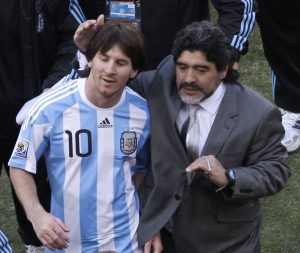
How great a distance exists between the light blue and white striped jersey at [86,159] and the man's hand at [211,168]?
1.07 ft

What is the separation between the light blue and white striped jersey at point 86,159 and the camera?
3.63 m

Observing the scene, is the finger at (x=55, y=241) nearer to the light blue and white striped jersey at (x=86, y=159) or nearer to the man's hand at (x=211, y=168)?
the light blue and white striped jersey at (x=86, y=159)

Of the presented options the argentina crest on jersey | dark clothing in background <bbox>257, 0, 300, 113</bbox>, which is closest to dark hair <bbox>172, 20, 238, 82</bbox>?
the argentina crest on jersey

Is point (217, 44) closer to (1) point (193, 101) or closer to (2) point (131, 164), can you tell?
(1) point (193, 101)

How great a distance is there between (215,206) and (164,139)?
355 millimetres

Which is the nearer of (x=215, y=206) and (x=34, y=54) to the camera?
(x=215, y=206)

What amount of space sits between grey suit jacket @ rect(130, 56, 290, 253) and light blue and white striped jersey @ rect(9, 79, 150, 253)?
0.13m

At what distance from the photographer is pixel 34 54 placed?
4.27 meters

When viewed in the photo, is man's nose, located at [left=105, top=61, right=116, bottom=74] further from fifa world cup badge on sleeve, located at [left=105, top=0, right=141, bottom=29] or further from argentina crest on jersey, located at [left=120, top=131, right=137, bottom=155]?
fifa world cup badge on sleeve, located at [left=105, top=0, right=141, bottom=29]

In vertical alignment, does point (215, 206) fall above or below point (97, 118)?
below

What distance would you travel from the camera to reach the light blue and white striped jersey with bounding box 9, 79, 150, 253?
363cm

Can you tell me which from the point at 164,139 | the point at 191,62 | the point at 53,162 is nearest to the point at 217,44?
the point at 191,62

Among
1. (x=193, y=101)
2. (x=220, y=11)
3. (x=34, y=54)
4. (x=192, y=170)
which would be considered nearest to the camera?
(x=192, y=170)

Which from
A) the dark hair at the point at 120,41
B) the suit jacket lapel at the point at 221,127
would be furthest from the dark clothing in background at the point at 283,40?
the dark hair at the point at 120,41
